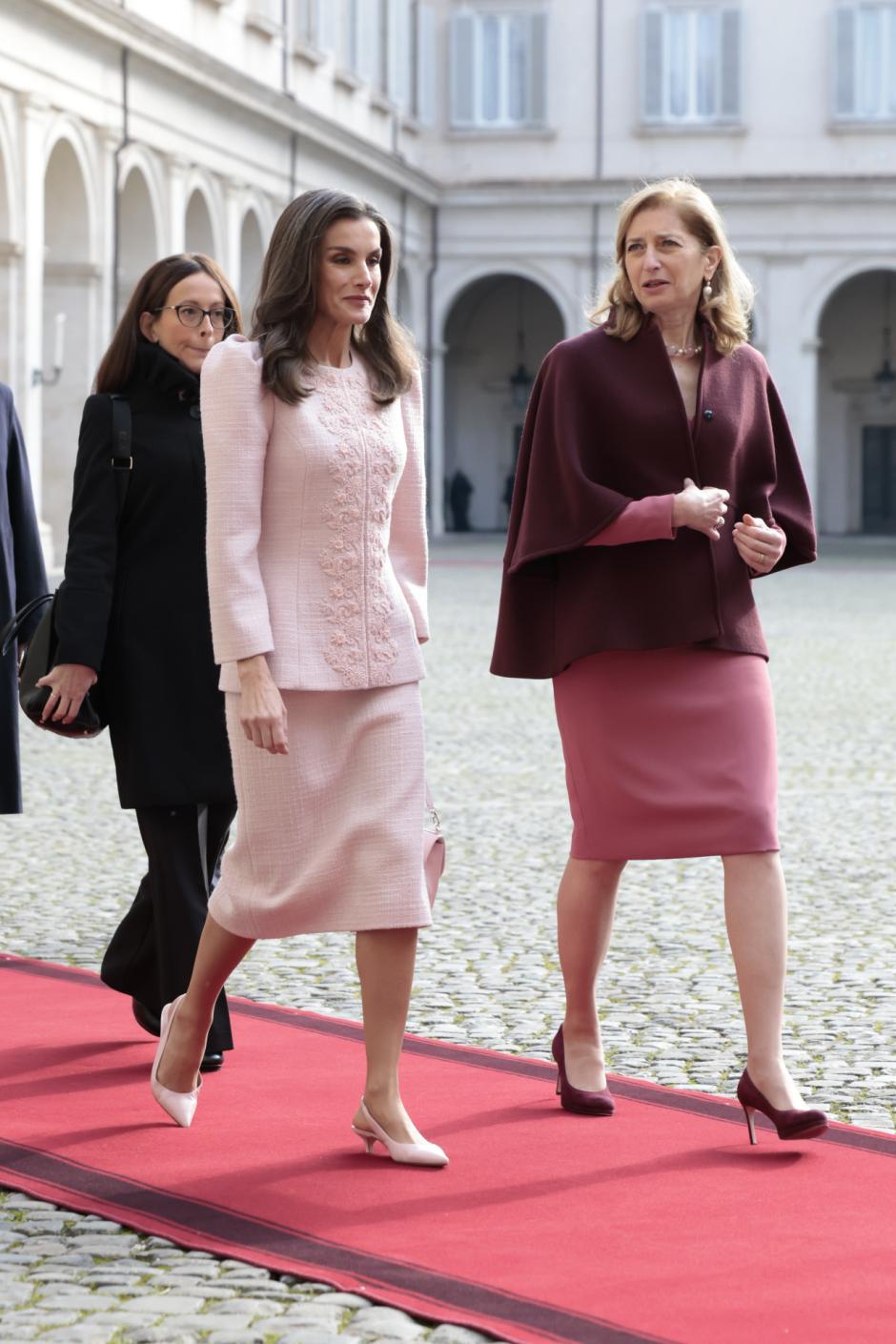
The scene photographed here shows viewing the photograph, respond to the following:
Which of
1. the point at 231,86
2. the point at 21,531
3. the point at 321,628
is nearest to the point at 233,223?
the point at 231,86

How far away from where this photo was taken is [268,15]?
30.1 m

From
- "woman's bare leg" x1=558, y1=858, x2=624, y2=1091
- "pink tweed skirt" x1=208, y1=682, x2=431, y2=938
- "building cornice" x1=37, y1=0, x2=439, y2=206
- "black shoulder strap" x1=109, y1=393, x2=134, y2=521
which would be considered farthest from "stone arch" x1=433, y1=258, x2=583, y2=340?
"pink tweed skirt" x1=208, y1=682, x2=431, y2=938

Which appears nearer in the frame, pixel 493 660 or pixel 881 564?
pixel 493 660

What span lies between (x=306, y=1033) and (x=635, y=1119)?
1003mm

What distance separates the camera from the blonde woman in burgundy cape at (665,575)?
427cm

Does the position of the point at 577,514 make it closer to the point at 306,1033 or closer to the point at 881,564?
the point at 306,1033

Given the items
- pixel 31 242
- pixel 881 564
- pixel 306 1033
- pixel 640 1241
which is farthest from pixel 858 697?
pixel 881 564

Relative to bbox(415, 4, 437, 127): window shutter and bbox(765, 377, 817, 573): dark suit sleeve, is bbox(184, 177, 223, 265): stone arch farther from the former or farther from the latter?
bbox(765, 377, 817, 573): dark suit sleeve

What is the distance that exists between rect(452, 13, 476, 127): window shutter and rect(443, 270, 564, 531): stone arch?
4070 mm

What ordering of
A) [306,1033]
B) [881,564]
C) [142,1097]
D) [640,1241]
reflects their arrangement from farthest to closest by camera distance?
[881,564] < [306,1033] < [142,1097] < [640,1241]

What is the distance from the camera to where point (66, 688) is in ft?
15.1

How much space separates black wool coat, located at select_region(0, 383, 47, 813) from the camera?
5266 millimetres

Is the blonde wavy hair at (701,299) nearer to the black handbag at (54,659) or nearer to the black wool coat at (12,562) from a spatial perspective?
the black handbag at (54,659)

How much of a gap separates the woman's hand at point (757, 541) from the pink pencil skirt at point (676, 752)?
0.18m
